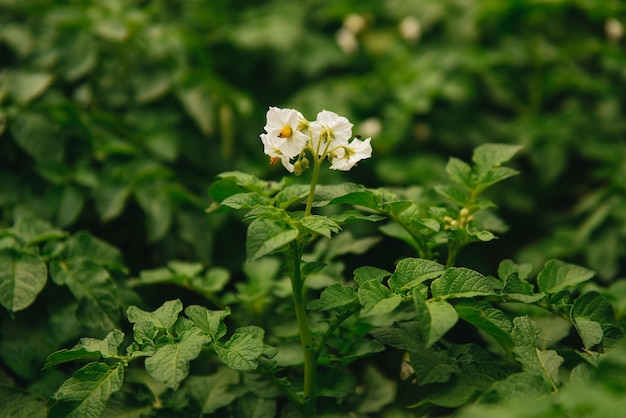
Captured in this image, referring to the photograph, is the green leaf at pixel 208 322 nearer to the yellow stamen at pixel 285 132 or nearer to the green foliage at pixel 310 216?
the green foliage at pixel 310 216

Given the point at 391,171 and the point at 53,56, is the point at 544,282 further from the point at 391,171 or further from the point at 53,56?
the point at 53,56

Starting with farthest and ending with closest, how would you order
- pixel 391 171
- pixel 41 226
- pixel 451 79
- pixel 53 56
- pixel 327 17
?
pixel 327 17 < pixel 451 79 < pixel 391 171 < pixel 53 56 < pixel 41 226

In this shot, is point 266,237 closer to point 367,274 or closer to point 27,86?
point 367,274

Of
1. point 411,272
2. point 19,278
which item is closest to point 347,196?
point 411,272

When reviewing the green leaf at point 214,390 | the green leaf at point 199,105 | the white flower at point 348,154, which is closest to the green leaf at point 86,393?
the green leaf at point 214,390

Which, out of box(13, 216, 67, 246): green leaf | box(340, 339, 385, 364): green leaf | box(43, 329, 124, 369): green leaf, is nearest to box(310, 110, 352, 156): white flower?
box(340, 339, 385, 364): green leaf

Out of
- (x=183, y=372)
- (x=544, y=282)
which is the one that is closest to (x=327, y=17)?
(x=544, y=282)

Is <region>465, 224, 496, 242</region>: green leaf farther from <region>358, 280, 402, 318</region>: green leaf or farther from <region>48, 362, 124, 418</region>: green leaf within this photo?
<region>48, 362, 124, 418</region>: green leaf
